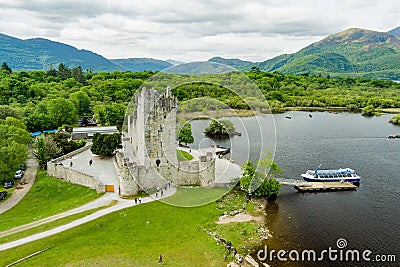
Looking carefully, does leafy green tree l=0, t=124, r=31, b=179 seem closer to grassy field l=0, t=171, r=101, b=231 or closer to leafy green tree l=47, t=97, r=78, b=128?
grassy field l=0, t=171, r=101, b=231

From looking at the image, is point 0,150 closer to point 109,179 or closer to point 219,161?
point 109,179

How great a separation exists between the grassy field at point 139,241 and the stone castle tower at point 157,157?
11.5 ft

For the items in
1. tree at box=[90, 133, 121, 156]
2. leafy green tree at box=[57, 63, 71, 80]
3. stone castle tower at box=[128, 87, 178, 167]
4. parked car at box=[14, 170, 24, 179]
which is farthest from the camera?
leafy green tree at box=[57, 63, 71, 80]

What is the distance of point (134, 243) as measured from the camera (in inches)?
1081

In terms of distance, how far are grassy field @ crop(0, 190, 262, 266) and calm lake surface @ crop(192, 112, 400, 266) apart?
5.71 meters

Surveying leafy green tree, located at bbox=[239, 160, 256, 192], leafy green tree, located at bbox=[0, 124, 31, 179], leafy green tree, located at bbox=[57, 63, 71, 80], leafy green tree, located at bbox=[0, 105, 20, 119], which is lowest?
leafy green tree, located at bbox=[239, 160, 256, 192]

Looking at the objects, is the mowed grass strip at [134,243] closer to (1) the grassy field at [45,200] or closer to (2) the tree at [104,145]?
(1) the grassy field at [45,200]

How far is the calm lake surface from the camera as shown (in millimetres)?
30719

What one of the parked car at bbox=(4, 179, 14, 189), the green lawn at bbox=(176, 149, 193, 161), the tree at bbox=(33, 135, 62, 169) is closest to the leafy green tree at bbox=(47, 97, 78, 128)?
the tree at bbox=(33, 135, 62, 169)

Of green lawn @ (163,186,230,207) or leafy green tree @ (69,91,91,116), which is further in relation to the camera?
leafy green tree @ (69,91,91,116)

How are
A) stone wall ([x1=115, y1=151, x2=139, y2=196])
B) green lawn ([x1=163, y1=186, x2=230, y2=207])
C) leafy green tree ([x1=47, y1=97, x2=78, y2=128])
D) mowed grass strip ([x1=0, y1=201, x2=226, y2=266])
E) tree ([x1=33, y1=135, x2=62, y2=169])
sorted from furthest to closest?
leafy green tree ([x1=47, y1=97, x2=78, y2=128]) → tree ([x1=33, y1=135, x2=62, y2=169]) → green lawn ([x1=163, y1=186, x2=230, y2=207]) → stone wall ([x1=115, y1=151, x2=139, y2=196]) → mowed grass strip ([x1=0, y1=201, x2=226, y2=266])

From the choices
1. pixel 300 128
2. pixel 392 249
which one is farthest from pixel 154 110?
pixel 300 128

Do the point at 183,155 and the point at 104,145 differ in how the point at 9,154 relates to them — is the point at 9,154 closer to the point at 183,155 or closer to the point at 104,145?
the point at 104,145

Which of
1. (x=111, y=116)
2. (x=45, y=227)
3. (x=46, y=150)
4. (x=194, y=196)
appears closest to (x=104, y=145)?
(x=46, y=150)
